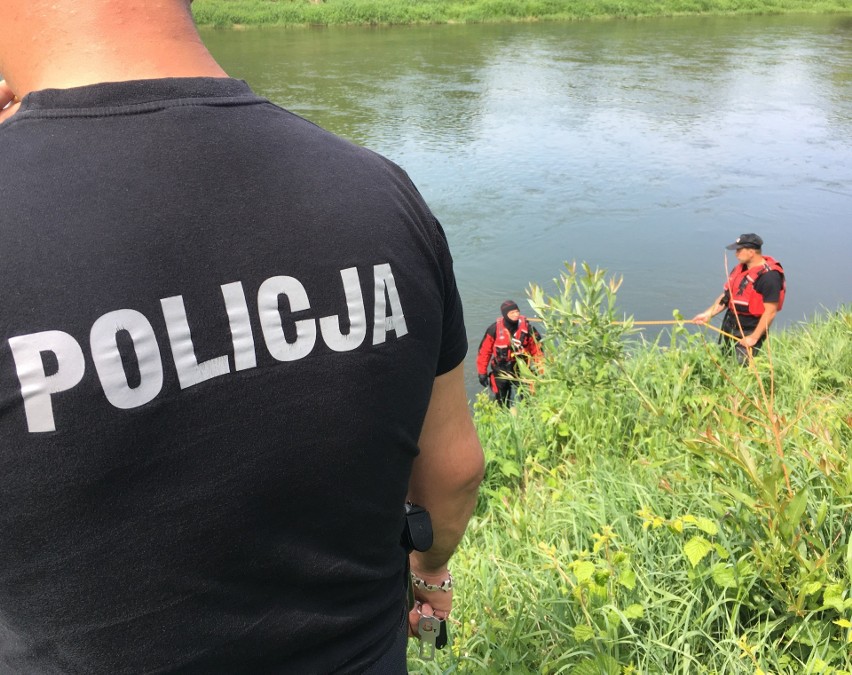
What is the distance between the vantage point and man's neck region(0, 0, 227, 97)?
2.56 ft

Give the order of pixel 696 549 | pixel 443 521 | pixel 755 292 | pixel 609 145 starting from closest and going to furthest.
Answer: pixel 443 521 → pixel 696 549 → pixel 755 292 → pixel 609 145

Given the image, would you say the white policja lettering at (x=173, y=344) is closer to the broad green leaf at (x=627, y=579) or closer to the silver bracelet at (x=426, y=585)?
the silver bracelet at (x=426, y=585)

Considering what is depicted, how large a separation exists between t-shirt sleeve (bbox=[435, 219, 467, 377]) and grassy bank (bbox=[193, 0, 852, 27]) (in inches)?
1111

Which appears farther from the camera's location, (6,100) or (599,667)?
(599,667)

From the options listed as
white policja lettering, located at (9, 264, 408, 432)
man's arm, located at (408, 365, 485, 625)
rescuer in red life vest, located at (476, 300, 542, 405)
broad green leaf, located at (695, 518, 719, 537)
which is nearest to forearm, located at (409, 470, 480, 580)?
man's arm, located at (408, 365, 485, 625)

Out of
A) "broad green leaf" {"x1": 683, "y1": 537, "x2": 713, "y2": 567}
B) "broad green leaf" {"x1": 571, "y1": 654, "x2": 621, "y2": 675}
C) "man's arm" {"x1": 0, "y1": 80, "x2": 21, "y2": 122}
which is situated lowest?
"broad green leaf" {"x1": 571, "y1": 654, "x2": 621, "y2": 675}

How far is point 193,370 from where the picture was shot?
795mm

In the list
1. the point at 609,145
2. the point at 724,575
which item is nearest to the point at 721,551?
the point at 724,575

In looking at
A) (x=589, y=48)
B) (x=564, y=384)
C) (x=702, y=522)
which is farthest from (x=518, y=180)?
(x=589, y=48)

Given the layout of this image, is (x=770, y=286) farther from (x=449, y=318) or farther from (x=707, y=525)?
(x=449, y=318)

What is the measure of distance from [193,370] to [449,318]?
0.40 m

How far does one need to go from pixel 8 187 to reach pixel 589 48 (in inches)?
973

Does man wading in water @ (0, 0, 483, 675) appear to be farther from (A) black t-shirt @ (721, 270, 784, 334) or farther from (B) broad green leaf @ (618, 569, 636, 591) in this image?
(A) black t-shirt @ (721, 270, 784, 334)

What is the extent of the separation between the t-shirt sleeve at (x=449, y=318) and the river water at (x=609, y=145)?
680 centimetres
